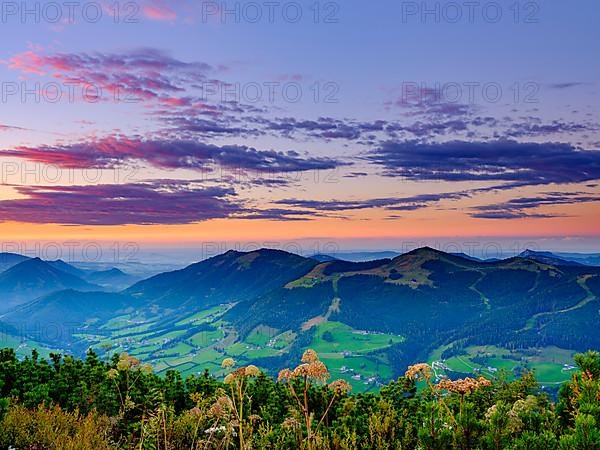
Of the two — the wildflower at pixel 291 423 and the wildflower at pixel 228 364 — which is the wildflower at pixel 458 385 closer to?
the wildflower at pixel 291 423

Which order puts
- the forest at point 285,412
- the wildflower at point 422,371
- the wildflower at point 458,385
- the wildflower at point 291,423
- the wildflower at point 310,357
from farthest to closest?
the wildflower at point 291,423 < the wildflower at point 422,371 < the wildflower at point 458,385 < the wildflower at point 310,357 < the forest at point 285,412

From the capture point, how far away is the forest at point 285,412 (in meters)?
6.11

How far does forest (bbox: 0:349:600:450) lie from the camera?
611 centimetres

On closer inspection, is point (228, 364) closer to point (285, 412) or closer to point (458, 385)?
point (458, 385)

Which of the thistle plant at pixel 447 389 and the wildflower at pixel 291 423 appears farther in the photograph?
the wildflower at pixel 291 423

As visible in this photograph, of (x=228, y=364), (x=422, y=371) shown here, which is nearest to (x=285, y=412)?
(x=228, y=364)

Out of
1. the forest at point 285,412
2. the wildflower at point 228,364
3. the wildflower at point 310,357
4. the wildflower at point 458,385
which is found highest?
the wildflower at point 310,357

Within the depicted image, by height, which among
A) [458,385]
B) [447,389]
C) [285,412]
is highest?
[458,385]

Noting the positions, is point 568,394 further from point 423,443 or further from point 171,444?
point 171,444

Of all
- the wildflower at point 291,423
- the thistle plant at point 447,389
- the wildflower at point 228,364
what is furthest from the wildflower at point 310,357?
the thistle plant at point 447,389

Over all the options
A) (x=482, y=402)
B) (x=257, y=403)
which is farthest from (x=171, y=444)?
(x=482, y=402)

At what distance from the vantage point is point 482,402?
44.3 feet

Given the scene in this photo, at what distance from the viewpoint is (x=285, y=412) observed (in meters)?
12.5

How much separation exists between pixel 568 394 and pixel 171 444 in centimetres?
733
